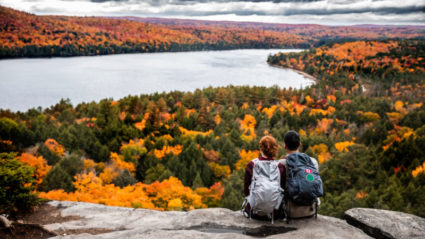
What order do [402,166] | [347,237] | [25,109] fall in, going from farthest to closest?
1. [25,109]
2. [402,166]
3. [347,237]

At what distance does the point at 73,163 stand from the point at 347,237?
136 ft

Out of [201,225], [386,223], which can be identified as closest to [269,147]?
[201,225]

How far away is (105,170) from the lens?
45.3m

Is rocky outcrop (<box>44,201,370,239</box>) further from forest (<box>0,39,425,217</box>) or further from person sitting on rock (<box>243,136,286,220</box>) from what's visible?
forest (<box>0,39,425,217</box>)

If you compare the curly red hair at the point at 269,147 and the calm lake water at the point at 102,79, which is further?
the calm lake water at the point at 102,79

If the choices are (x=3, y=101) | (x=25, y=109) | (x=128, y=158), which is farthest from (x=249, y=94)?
(x=3, y=101)

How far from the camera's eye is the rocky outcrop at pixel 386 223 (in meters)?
8.15

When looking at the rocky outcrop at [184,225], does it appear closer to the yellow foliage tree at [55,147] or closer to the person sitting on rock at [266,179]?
the person sitting on rock at [266,179]

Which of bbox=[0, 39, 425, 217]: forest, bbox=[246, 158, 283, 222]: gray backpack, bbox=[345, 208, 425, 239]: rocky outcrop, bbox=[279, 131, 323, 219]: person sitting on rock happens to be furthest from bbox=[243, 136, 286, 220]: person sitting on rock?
bbox=[0, 39, 425, 217]: forest

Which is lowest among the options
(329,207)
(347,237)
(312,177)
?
(329,207)

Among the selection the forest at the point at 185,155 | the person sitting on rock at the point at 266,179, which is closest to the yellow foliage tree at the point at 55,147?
the forest at the point at 185,155

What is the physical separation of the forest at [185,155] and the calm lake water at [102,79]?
94.8 ft

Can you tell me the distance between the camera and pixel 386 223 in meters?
8.57

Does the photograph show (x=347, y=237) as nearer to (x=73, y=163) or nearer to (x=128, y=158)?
(x=73, y=163)
